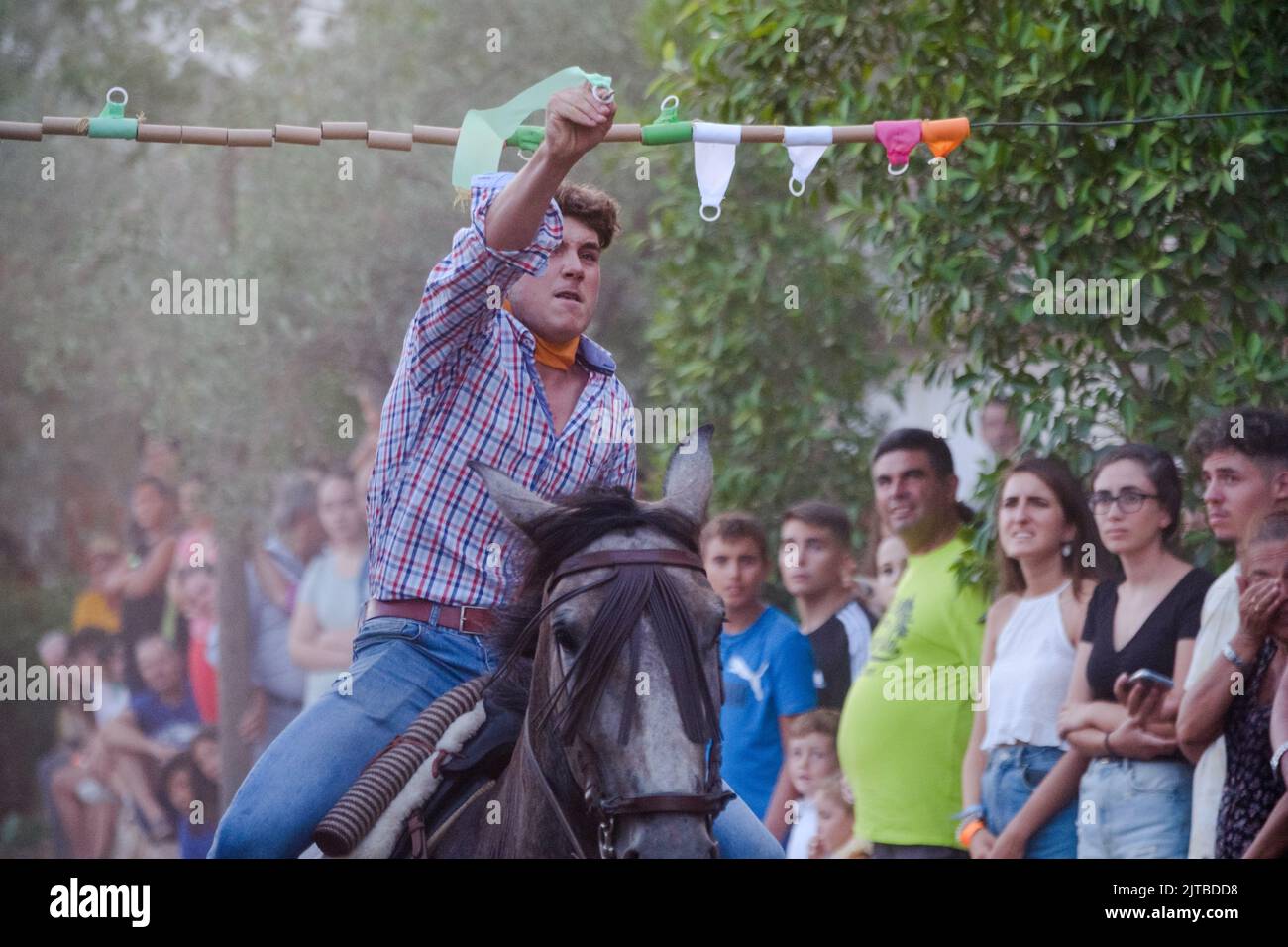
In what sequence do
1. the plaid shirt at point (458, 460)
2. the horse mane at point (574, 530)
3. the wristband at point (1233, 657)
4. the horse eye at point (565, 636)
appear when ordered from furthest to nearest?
the wristband at point (1233, 657), the plaid shirt at point (458, 460), the horse mane at point (574, 530), the horse eye at point (565, 636)

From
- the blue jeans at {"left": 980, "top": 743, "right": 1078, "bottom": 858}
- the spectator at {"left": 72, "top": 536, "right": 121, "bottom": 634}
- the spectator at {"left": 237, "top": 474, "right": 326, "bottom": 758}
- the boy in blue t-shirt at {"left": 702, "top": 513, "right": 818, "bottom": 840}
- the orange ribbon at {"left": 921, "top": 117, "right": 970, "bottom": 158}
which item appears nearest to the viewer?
the orange ribbon at {"left": 921, "top": 117, "right": 970, "bottom": 158}

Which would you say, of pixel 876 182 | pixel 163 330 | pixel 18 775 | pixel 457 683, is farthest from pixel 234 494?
pixel 457 683

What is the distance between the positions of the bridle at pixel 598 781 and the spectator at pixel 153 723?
578cm

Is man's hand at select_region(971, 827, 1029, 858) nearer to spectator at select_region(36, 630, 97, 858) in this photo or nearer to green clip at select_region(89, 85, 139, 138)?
green clip at select_region(89, 85, 139, 138)

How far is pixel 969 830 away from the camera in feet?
18.0

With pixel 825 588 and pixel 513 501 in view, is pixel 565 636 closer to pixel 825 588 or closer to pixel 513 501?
pixel 513 501

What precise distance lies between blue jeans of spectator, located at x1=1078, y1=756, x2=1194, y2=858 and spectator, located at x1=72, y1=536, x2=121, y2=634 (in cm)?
560

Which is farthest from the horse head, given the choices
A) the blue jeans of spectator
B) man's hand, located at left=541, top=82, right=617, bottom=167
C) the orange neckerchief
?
the blue jeans of spectator

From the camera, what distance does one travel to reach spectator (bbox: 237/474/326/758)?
8891 mm

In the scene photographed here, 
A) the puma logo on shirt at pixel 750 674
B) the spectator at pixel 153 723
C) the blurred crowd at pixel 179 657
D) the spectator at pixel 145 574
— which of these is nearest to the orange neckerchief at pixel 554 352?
the puma logo on shirt at pixel 750 674

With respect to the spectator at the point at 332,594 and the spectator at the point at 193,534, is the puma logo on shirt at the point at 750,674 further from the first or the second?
the spectator at the point at 193,534

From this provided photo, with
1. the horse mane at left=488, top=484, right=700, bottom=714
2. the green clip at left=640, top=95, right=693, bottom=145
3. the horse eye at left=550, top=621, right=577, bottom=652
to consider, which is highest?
the green clip at left=640, top=95, right=693, bottom=145

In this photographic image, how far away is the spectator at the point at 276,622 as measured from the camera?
889 centimetres

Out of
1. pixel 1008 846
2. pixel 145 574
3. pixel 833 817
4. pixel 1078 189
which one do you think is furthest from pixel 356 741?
pixel 145 574
